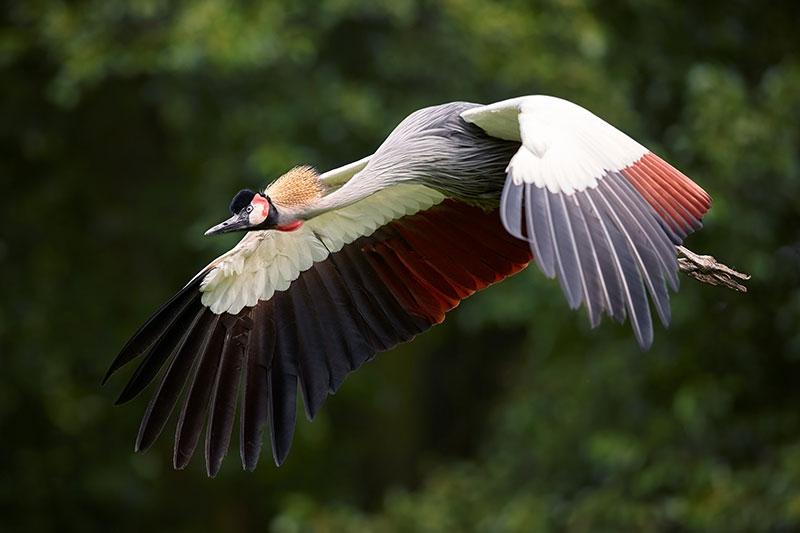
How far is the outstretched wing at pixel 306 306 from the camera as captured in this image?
5.60 meters

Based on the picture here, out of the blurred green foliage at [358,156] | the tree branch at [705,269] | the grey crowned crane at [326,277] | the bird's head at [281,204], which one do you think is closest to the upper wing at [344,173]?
the grey crowned crane at [326,277]

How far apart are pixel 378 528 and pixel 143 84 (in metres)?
3.32

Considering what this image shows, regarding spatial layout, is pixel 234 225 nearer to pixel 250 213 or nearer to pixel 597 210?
pixel 250 213

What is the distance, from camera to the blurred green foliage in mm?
8469

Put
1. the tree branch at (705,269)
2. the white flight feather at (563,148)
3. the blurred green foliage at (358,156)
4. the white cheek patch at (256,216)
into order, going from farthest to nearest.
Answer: the blurred green foliage at (358,156)
the white cheek patch at (256,216)
the tree branch at (705,269)
the white flight feather at (563,148)

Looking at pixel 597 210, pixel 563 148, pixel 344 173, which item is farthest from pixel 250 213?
pixel 597 210

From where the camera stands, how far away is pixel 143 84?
9.91 m

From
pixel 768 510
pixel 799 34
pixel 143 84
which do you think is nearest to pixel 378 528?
pixel 768 510

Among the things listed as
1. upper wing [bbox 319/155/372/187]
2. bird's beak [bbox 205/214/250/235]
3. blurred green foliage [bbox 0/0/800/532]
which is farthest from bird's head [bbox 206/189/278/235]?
blurred green foliage [bbox 0/0/800/532]

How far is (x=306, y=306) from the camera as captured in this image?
19.0 feet

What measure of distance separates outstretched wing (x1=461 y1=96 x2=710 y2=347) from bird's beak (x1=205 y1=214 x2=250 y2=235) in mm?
1045

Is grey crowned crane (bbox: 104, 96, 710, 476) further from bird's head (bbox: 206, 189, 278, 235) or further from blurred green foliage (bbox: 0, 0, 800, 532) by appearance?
blurred green foliage (bbox: 0, 0, 800, 532)

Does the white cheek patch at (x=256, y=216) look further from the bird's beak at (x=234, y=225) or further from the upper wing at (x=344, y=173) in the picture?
the upper wing at (x=344, y=173)

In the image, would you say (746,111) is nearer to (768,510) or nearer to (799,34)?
(799,34)
